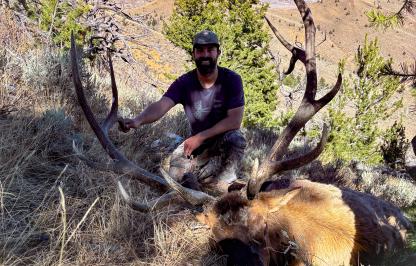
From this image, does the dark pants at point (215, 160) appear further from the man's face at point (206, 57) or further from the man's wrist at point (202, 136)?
the man's face at point (206, 57)

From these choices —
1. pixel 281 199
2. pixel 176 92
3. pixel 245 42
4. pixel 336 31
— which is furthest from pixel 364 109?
pixel 336 31

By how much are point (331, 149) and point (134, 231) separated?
35.4ft

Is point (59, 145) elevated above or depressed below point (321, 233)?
above

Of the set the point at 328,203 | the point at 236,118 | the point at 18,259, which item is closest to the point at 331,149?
the point at 236,118

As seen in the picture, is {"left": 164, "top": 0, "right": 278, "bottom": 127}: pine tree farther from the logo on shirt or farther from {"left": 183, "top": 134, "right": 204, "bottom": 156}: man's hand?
{"left": 183, "top": 134, "right": 204, "bottom": 156}: man's hand

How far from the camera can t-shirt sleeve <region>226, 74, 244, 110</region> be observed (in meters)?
4.62

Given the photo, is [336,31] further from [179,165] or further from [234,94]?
[179,165]

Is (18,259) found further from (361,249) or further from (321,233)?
(361,249)

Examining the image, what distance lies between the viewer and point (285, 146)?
3072 millimetres

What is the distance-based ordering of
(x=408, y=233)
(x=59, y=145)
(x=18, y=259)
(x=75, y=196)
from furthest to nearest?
(x=59, y=145) < (x=408, y=233) < (x=75, y=196) < (x=18, y=259)

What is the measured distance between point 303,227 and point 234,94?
183 centimetres

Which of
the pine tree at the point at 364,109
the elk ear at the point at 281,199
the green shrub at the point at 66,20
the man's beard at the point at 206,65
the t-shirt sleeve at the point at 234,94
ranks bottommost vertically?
the pine tree at the point at 364,109

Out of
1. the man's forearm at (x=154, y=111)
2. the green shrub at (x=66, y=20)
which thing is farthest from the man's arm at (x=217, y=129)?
the green shrub at (x=66, y=20)

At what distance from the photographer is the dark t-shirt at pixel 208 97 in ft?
15.4
